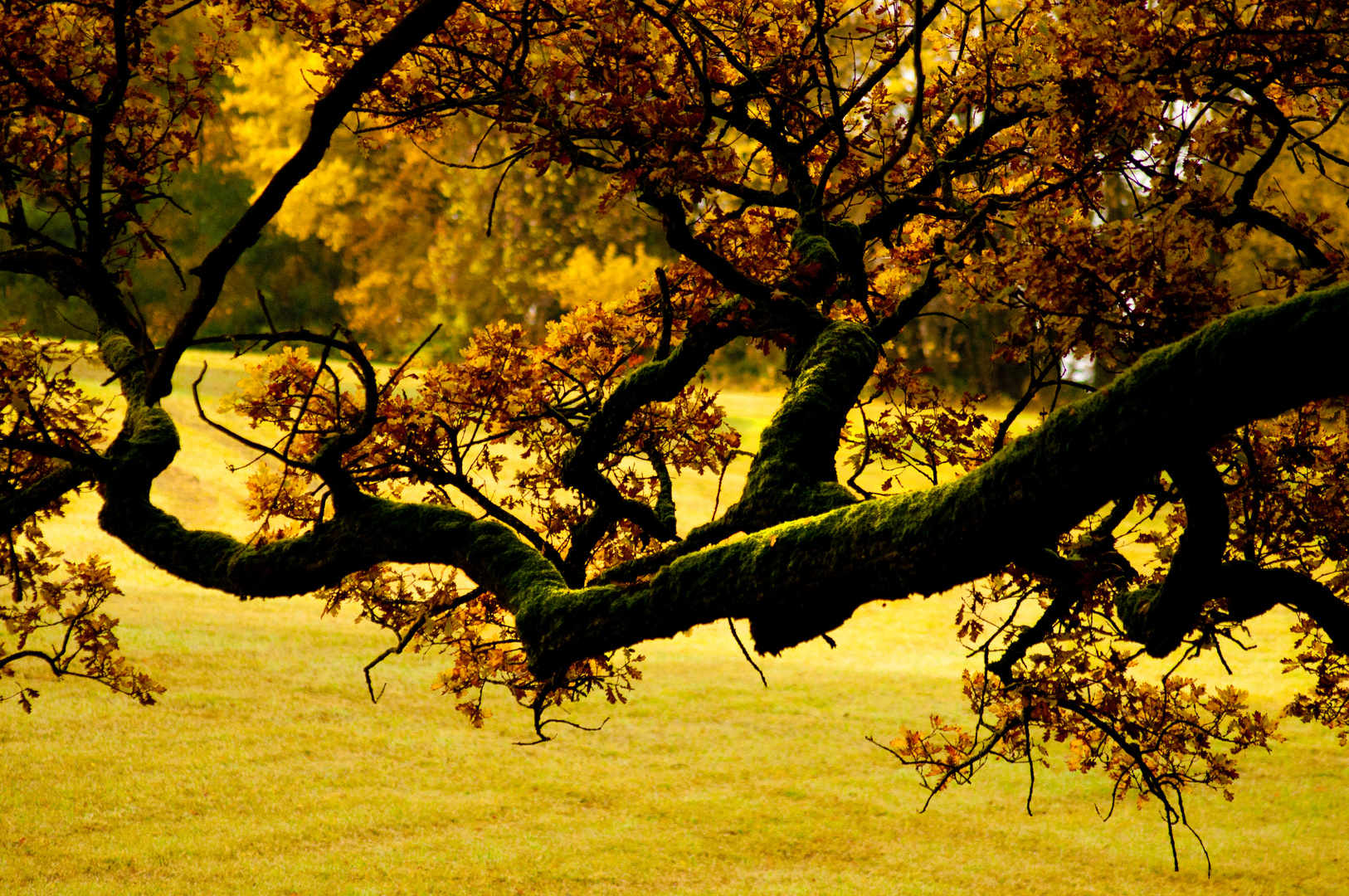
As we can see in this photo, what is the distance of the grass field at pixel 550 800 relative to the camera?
884 centimetres

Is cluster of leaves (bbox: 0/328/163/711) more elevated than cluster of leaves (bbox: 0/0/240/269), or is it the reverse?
cluster of leaves (bbox: 0/0/240/269)

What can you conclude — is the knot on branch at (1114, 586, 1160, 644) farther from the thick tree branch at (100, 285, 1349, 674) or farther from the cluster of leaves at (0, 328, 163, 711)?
the cluster of leaves at (0, 328, 163, 711)

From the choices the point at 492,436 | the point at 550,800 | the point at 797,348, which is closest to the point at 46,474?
the point at 492,436

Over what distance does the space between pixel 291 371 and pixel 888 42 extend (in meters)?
4.12

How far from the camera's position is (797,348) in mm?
4285

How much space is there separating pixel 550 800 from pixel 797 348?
771 centimetres

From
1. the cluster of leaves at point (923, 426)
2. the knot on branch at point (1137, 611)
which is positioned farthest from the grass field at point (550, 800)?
the knot on branch at point (1137, 611)

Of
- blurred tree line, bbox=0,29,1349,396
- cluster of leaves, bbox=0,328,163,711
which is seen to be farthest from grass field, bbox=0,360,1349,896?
blurred tree line, bbox=0,29,1349,396

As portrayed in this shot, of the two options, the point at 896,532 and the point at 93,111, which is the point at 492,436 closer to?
the point at 93,111

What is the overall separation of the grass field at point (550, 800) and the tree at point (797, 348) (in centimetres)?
300

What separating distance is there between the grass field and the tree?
3001 millimetres

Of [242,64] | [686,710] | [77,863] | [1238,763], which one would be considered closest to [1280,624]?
[1238,763]

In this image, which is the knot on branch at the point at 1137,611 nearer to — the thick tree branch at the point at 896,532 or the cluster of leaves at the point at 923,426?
the thick tree branch at the point at 896,532

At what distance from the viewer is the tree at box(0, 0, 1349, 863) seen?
8.63 ft
